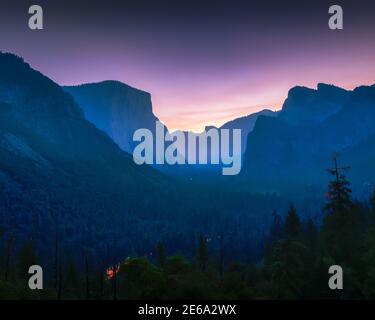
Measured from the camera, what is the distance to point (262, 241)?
117m

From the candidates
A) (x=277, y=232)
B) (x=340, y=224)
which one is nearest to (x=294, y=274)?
(x=340, y=224)

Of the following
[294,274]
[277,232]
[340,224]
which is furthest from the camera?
[277,232]

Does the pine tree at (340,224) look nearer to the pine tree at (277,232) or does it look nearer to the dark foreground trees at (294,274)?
the dark foreground trees at (294,274)

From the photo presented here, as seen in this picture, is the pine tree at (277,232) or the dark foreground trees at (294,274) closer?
the dark foreground trees at (294,274)

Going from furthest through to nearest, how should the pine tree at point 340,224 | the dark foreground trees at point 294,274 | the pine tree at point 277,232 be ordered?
the pine tree at point 277,232, the pine tree at point 340,224, the dark foreground trees at point 294,274

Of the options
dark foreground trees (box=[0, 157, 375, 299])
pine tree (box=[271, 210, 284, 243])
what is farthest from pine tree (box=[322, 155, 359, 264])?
pine tree (box=[271, 210, 284, 243])

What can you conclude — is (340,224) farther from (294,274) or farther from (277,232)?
(277,232)

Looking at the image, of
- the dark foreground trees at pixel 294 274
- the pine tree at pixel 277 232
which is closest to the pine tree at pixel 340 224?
the dark foreground trees at pixel 294 274

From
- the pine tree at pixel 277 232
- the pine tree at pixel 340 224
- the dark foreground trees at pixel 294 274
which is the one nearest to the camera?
the dark foreground trees at pixel 294 274

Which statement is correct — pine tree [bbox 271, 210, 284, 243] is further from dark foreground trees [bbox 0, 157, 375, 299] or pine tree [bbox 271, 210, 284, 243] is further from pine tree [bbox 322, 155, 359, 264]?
pine tree [bbox 322, 155, 359, 264]

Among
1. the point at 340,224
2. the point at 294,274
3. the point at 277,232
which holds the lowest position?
the point at 294,274

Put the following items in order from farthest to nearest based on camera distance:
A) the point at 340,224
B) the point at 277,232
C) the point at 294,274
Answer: the point at 277,232, the point at 294,274, the point at 340,224
